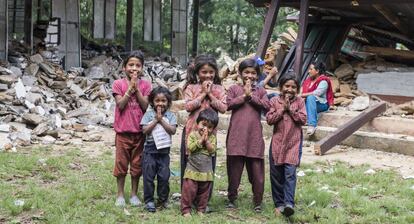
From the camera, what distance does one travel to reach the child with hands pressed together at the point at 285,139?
4852 millimetres

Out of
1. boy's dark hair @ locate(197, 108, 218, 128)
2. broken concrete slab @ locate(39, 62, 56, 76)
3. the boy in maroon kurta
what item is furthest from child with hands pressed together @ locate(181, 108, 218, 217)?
broken concrete slab @ locate(39, 62, 56, 76)

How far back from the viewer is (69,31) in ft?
48.7

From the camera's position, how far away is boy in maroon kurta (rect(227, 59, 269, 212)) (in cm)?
495

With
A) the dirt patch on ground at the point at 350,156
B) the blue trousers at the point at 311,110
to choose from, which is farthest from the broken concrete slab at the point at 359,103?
the dirt patch on ground at the point at 350,156

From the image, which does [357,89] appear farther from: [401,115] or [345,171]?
[345,171]

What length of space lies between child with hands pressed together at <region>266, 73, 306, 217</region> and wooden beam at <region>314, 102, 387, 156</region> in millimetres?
3039

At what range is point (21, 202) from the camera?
500cm

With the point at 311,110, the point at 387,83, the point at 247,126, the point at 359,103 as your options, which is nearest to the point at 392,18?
the point at 387,83

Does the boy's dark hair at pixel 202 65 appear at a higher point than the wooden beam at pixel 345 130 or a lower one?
higher

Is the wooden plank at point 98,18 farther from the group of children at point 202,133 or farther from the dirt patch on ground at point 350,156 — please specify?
the group of children at point 202,133

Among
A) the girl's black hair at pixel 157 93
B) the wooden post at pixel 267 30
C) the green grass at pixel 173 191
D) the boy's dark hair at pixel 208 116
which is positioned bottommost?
the green grass at pixel 173 191

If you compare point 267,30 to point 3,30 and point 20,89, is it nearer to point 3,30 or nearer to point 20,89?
point 20,89

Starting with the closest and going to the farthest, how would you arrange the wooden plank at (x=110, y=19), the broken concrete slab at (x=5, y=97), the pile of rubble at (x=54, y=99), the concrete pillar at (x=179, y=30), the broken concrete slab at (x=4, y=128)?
the broken concrete slab at (x=4, y=128), the pile of rubble at (x=54, y=99), the broken concrete slab at (x=5, y=97), the wooden plank at (x=110, y=19), the concrete pillar at (x=179, y=30)

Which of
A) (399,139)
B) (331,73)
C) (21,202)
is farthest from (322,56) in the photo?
(21,202)
